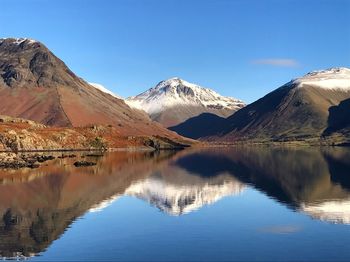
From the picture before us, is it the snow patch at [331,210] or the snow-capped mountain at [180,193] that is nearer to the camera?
the snow patch at [331,210]

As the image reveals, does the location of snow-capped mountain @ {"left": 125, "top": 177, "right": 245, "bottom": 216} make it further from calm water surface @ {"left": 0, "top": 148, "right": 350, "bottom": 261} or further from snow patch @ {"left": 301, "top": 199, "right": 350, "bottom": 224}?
snow patch @ {"left": 301, "top": 199, "right": 350, "bottom": 224}

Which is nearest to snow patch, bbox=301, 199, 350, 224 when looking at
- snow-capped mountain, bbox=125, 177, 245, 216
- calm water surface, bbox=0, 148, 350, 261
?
calm water surface, bbox=0, 148, 350, 261

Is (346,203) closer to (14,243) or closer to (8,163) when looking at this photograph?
(14,243)

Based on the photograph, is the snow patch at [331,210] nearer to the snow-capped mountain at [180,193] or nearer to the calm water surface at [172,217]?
the calm water surface at [172,217]

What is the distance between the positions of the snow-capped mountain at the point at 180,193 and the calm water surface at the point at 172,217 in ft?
0.78

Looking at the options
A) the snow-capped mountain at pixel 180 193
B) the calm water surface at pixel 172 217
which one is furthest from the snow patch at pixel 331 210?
the snow-capped mountain at pixel 180 193

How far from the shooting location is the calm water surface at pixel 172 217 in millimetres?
59031

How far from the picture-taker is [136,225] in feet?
251

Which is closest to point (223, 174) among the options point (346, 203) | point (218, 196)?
point (218, 196)

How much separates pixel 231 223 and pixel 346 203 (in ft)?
95.3

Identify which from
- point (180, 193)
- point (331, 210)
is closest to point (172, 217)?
point (331, 210)

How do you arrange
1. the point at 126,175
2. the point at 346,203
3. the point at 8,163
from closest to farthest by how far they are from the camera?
the point at 346,203 → the point at 126,175 → the point at 8,163

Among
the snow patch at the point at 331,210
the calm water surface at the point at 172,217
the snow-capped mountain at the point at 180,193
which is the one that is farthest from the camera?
the snow-capped mountain at the point at 180,193

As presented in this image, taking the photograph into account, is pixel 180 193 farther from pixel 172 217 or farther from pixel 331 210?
pixel 331 210
